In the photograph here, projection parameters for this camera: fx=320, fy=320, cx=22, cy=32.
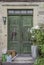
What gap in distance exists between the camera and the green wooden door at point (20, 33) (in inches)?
509

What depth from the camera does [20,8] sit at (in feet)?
41.9

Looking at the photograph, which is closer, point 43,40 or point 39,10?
point 43,40

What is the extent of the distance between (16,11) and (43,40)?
5.21m

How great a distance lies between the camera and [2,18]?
12.7 meters

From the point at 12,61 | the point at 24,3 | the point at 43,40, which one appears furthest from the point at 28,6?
the point at 43,40

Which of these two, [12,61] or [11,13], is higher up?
[11,13]

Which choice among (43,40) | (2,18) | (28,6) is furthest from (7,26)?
(43,40)

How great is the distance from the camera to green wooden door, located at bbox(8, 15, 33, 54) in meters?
12.9

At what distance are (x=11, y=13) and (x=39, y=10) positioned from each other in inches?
44.6

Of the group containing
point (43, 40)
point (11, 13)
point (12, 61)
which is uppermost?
point (11, 13)

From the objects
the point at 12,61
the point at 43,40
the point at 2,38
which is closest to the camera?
the point at 43,40

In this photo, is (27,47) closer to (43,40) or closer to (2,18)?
(2,18)

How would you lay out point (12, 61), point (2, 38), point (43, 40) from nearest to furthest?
point (43, 40) < point (12, 61) < point (2, 38)

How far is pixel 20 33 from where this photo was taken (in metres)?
13.0
